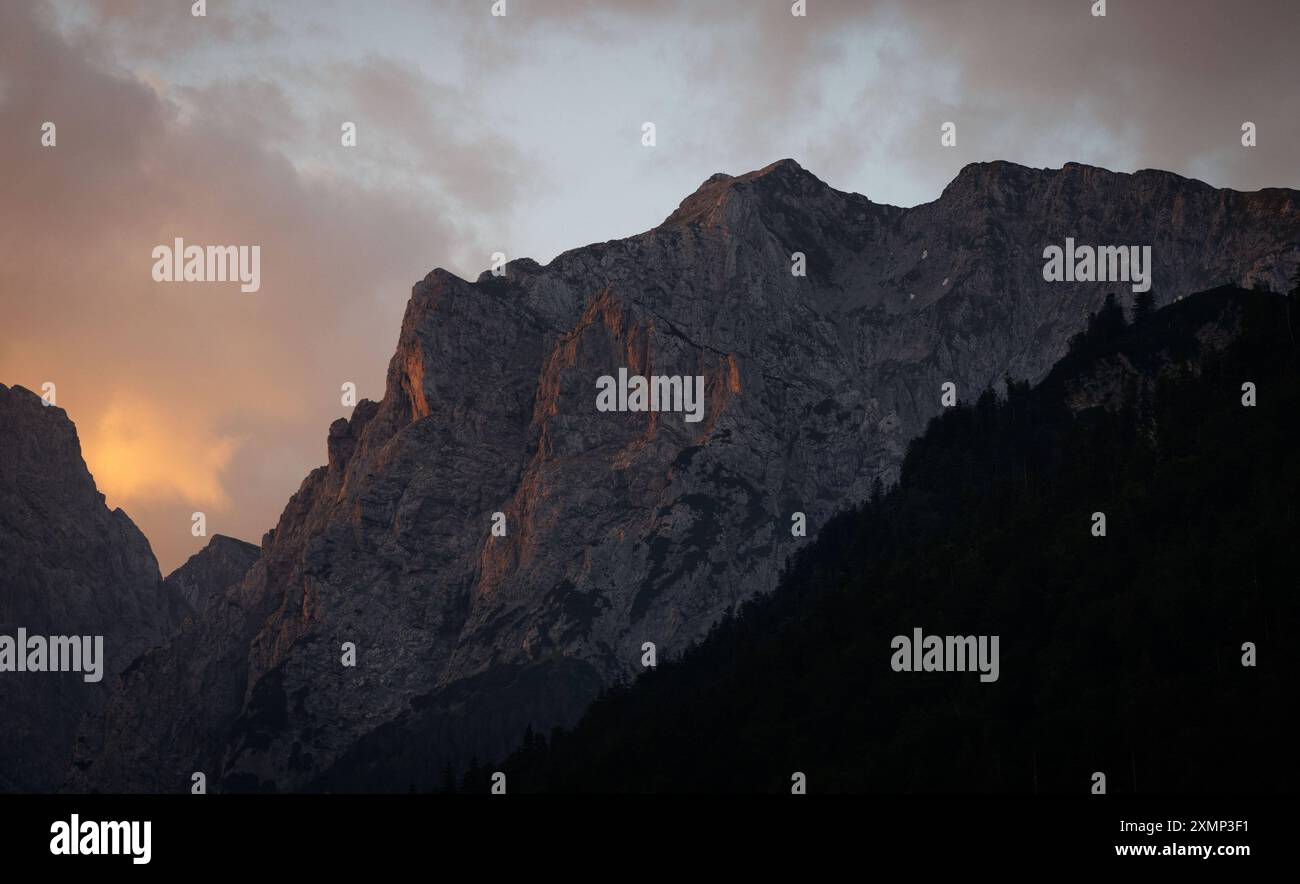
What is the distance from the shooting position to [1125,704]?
165 m

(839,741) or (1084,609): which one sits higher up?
(1084,609)
